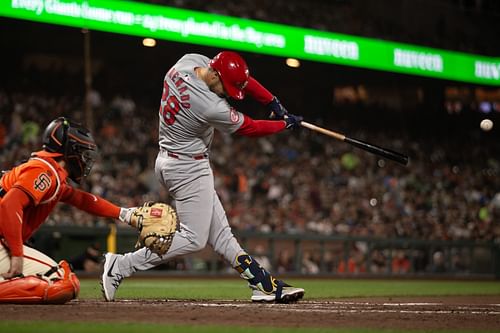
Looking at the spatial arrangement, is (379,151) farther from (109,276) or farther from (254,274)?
(109,276)

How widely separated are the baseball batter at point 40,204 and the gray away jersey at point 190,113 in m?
0.62

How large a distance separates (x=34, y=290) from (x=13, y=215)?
56 centimetres

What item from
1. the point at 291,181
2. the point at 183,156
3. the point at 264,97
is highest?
the point at 291,181

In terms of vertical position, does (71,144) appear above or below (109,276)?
above

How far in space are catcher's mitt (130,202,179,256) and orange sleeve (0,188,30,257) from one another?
855mm

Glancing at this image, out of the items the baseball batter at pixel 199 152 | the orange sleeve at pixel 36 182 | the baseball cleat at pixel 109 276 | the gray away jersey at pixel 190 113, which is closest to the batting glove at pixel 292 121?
the baseball batter at pixel 199 152

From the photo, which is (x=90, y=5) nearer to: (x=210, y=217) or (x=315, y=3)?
(x=315, y=3)

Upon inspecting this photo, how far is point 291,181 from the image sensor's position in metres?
18.4

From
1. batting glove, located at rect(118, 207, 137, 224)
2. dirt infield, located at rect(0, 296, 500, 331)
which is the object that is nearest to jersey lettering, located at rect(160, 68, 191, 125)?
batting glove, located at rect(118, 207, 137, 224)

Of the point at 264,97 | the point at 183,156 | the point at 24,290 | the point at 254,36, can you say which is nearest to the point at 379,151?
the point at 264,97

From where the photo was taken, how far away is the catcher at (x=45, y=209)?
17.0 feet

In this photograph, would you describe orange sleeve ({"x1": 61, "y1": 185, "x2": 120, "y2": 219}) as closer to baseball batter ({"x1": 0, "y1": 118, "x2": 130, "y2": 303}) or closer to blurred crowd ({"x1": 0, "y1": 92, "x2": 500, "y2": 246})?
baseball batter ({"x1": 0, "y1": 118, "x2": 130, "y2": 303})

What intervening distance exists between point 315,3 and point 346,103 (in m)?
5.06

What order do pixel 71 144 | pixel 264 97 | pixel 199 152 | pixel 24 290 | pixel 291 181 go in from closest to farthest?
pixel 24 290 < pixel 71 144 < pixel 199 152 < pixel 264 97 < pixel 291 181
